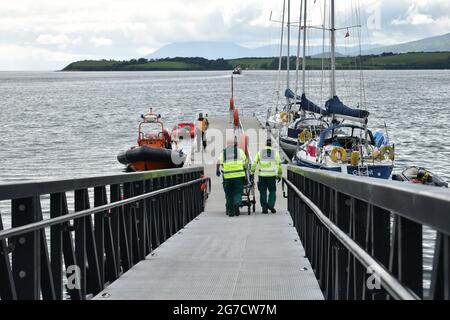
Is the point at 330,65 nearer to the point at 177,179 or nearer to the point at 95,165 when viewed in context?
the point at 95,165

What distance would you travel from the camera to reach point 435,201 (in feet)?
11.1

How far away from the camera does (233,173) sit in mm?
19969

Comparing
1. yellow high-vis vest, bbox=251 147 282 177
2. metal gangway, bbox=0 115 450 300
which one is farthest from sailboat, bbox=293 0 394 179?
metal gangway, bbox=0 115 450 300

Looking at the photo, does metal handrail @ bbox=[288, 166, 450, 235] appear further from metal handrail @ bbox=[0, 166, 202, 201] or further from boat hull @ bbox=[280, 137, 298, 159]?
boat hull @ bbox=[280, 137, 298, 159]

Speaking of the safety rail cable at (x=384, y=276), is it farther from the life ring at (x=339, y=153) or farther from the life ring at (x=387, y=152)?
the life ring at (x=387, y=152)

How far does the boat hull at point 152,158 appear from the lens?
3856 cm

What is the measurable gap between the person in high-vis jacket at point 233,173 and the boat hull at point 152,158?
18.1 meters

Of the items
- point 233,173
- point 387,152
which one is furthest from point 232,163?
point 387,152

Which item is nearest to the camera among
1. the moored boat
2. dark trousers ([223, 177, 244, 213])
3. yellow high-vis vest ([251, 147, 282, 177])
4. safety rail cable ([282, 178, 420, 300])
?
safety rail cable ([282, 178, 420, 300])

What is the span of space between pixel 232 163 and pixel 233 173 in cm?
32

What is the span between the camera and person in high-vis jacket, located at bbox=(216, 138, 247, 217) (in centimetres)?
1968

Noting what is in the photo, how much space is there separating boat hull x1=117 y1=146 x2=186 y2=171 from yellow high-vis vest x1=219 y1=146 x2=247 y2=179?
1852cm

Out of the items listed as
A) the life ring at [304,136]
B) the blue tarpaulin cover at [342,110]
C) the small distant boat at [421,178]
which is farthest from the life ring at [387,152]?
the life ring at [304,136]
